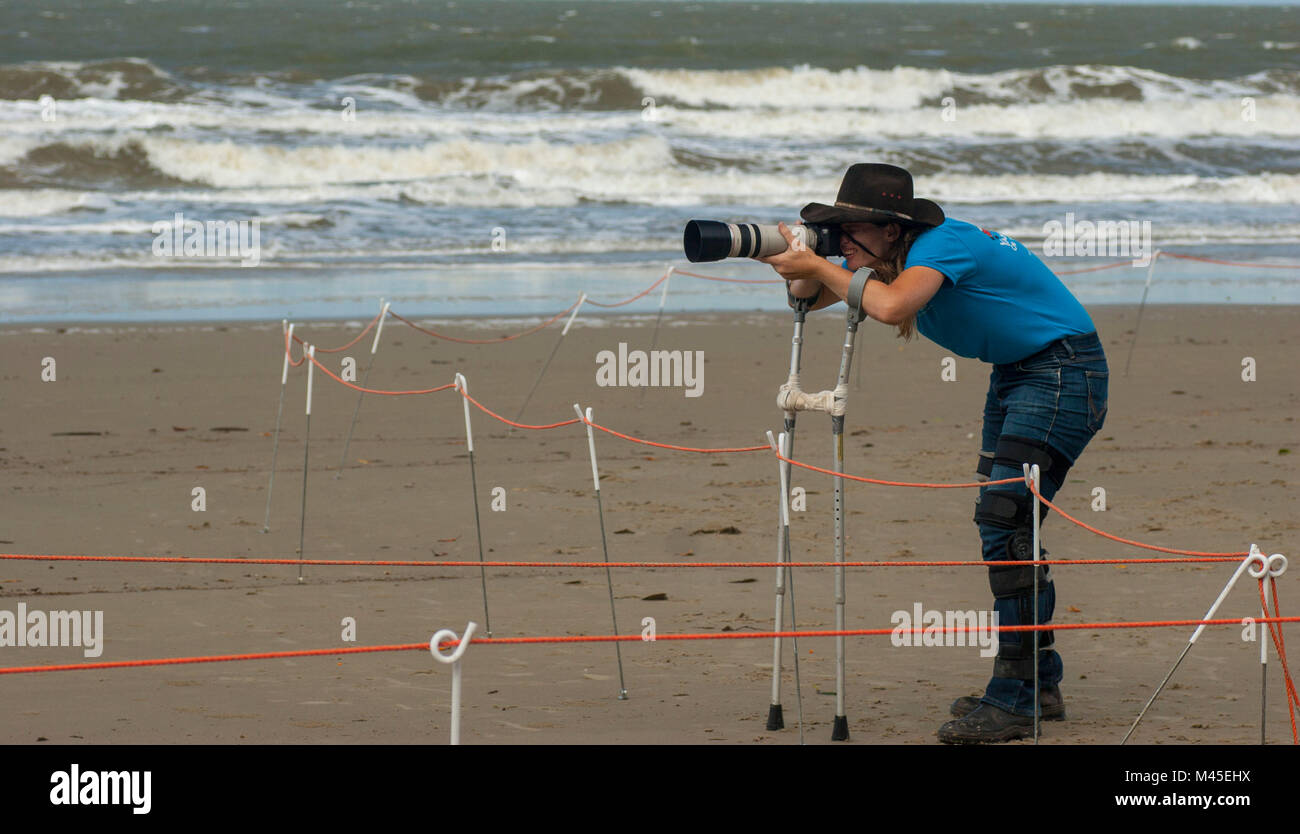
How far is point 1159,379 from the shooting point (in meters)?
11.5

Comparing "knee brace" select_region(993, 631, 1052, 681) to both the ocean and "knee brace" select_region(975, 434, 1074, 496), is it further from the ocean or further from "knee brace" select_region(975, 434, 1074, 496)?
the ocean

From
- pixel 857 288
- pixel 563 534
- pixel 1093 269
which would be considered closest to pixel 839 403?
pixel 857 288

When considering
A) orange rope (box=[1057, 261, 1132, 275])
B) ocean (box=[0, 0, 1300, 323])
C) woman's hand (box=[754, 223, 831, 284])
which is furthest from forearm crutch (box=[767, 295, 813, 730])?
orange rope (box=[1057, 261, 1132, 275])

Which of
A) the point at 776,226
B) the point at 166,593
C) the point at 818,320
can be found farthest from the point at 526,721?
the point at 818,320

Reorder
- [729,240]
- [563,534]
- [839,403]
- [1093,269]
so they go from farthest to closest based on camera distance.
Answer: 1. [1093,269]
2. [563,534]
3. [839,403]
4. [729,240]

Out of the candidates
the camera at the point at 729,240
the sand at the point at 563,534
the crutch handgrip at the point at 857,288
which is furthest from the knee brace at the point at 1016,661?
the camera at the point at 729,240

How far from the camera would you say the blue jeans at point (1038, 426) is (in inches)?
177

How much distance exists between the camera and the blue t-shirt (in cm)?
431

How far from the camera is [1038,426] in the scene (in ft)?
14.7

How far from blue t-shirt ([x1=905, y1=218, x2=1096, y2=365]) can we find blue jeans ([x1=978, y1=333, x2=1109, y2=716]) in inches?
2.6

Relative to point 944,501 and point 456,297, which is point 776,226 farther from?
point 456,297

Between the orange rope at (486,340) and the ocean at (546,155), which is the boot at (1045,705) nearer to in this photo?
the orange rope at (486,340)

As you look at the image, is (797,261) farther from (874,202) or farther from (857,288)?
(874,202)

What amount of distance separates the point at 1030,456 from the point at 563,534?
3.31m
